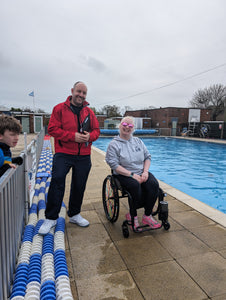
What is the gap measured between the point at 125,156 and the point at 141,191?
0.47 metres

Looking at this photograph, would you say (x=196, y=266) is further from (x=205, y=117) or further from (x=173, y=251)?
(x=205, y=117)

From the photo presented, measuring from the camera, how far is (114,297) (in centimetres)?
142

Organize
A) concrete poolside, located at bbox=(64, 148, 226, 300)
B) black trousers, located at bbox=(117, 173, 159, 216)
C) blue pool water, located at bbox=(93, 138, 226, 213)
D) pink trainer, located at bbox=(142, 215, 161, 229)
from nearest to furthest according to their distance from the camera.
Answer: concrete poolside, located at bbox=(64, 148, 226, 300) → black trousers, located at bbox=(117, 173, 159, 216) → pink trainer, located at bbox=(142, 215, 161, 229) → blue pool water, located at bbox=(93, 138, 226, 213)

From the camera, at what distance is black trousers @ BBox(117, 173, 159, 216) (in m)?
2.20

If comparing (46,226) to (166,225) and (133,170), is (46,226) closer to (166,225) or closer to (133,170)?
(133,170)

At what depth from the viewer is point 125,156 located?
2.42m

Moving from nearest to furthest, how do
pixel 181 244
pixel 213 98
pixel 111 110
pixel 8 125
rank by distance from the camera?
1. pixel 8 125
2. pixel 181 244
3. pixel 213 98
4. pixel 111 110

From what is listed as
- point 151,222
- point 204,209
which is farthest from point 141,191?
point 204,209

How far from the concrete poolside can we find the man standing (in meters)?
0.45

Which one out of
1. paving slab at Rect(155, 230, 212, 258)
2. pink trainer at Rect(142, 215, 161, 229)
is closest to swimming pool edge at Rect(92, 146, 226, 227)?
paving slab at Rect(155, 230, 212, 258)

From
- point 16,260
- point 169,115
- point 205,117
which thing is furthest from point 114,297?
point 205,117

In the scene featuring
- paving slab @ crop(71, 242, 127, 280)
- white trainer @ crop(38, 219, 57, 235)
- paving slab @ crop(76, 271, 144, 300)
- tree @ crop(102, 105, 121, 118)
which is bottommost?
paving slab @ crop(71, 242, 127, 280)

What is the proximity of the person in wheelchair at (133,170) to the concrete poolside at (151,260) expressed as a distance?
29 cm

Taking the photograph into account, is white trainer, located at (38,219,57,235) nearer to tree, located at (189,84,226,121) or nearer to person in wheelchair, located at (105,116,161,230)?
person in wheelchair, located at (105,116,161,230)
